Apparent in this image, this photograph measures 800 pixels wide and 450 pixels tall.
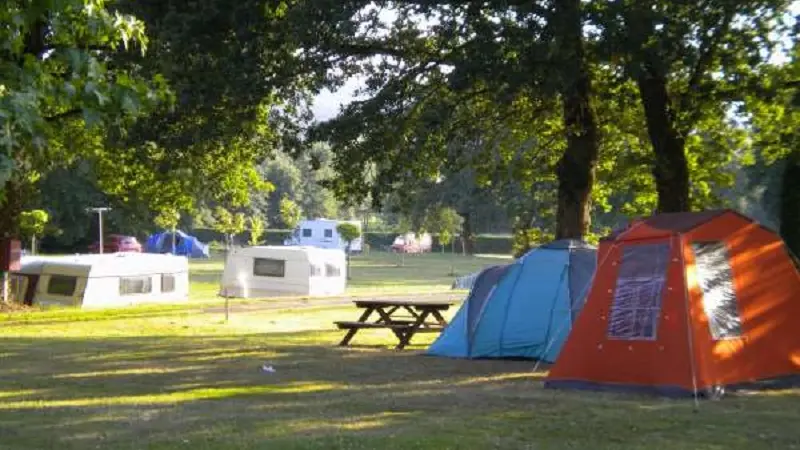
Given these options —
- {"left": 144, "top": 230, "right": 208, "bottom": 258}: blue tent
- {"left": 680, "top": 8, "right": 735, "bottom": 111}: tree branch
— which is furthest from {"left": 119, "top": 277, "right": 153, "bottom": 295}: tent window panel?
{"left": 144, "top": 230, "right": 208, "bottom": 258}: blue tent

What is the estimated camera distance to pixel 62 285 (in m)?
27.6

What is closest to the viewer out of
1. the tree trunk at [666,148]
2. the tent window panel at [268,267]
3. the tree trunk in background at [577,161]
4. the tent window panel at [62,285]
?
the tree trunk in background at [577,161]

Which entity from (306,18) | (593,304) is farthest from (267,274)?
(593,304)

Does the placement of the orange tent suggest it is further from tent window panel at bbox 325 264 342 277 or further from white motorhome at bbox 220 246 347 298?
tent window panel at bbox 325 264 342 277

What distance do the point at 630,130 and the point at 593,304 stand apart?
7208 mm

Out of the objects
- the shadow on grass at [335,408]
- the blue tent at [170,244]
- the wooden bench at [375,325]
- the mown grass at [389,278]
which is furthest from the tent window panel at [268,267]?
the blue tent at [170,244]

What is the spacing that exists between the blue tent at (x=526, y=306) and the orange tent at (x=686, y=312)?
252 cm

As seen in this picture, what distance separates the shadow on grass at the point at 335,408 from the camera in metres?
6.90

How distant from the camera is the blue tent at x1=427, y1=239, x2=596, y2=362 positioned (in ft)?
42.1

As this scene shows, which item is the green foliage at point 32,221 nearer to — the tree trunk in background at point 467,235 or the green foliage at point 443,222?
the green foliage at point 443,222

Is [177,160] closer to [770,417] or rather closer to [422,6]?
[422,6]

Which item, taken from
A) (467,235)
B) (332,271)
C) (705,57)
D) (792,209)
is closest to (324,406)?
(705,57)

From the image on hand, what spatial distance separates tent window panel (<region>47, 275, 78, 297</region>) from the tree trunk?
19285 mm

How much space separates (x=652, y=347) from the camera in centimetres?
940
